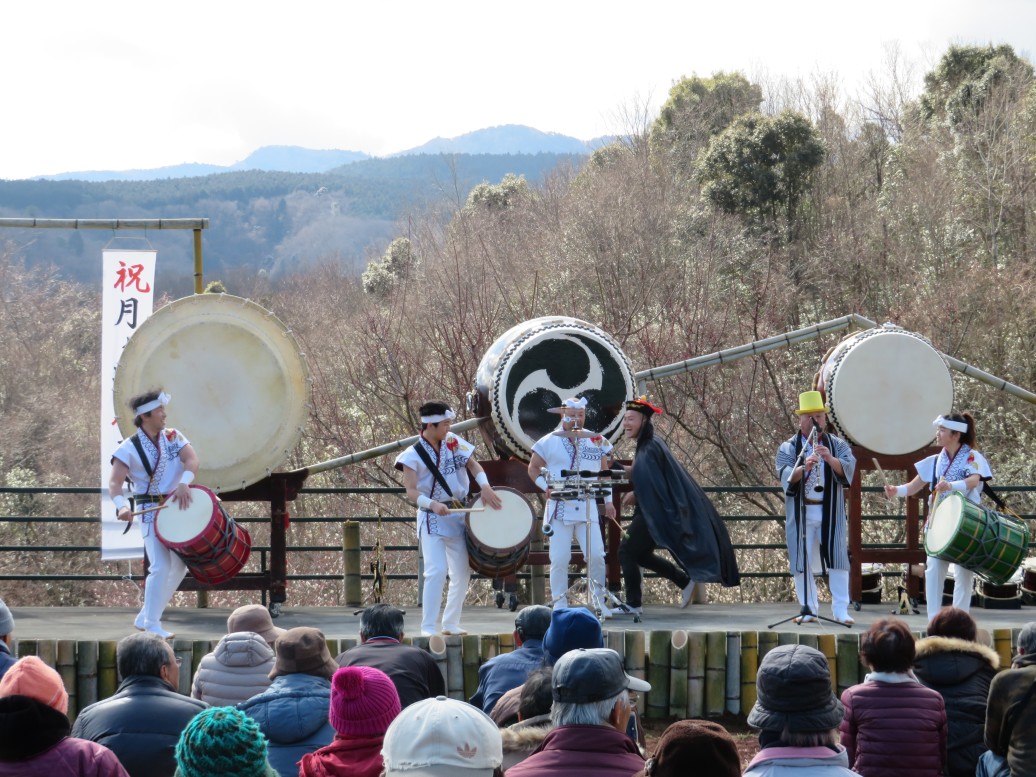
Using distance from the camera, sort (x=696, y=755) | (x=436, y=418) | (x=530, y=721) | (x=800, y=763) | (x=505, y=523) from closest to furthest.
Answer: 1. (x=696, y=755)
2. (x=800, y=763)
3. (x=530, y=721)
4. (x=436, y=418)
5. (x=505, y=523)

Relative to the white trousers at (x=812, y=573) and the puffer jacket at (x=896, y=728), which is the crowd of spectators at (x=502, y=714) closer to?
the puffer jacket at (x=896, y=728)

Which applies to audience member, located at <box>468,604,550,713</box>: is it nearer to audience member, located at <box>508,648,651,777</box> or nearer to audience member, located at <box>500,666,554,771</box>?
audience member, located at <box>500,666,554,771</box>

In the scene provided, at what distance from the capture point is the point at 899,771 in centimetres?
480

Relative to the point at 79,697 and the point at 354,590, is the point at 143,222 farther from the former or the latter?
Result: the point at 79,697

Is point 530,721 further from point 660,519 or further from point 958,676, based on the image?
point 660,519

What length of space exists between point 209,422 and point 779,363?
13.8m

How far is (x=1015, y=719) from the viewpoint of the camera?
4.46 metres

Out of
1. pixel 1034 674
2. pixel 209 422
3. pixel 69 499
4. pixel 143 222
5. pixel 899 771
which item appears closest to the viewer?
pixel 1034 674

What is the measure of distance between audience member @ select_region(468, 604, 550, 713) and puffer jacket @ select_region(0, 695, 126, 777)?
185 centimetres

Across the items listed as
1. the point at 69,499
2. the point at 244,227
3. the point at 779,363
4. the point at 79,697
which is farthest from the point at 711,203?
the point at 244,227

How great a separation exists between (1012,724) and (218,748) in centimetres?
265

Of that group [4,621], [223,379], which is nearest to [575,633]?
[4,621]

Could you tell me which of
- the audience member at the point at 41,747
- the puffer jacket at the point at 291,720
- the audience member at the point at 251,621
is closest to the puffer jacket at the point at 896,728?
the puffer jacket at the point at 291,720

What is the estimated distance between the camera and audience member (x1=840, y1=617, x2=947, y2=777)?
480 centimetres
